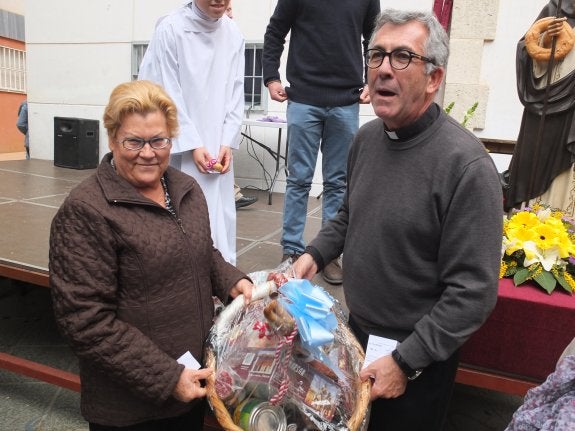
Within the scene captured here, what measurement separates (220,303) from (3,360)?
1735 mm

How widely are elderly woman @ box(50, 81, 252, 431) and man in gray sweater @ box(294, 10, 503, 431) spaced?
1.54ft

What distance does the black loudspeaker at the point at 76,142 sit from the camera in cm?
714

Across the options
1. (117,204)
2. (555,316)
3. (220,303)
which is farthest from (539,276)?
(117,204)

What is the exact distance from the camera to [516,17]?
5.11 m

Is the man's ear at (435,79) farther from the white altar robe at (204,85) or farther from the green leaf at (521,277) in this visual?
the white altar robe at (204,85)

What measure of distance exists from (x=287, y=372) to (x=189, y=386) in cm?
31

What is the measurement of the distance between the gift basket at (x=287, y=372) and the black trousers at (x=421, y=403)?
0.24 meters

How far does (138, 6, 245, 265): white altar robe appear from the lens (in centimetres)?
245

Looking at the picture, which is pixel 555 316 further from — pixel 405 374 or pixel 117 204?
pixel 117 204

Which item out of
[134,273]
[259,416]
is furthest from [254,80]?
[259,416]

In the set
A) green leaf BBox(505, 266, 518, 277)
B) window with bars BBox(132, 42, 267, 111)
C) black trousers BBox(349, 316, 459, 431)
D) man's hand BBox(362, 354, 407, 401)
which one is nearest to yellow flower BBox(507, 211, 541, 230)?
green leaf BBox(505, 266, 518, 277)

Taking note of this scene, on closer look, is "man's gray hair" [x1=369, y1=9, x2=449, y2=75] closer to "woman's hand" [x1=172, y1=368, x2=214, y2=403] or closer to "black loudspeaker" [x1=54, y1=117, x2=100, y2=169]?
"woman's hand" [x1=172, y1=368, x2=214, y2=403]

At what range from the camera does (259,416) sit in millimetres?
1408

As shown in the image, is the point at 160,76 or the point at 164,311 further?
the point at 160,76
